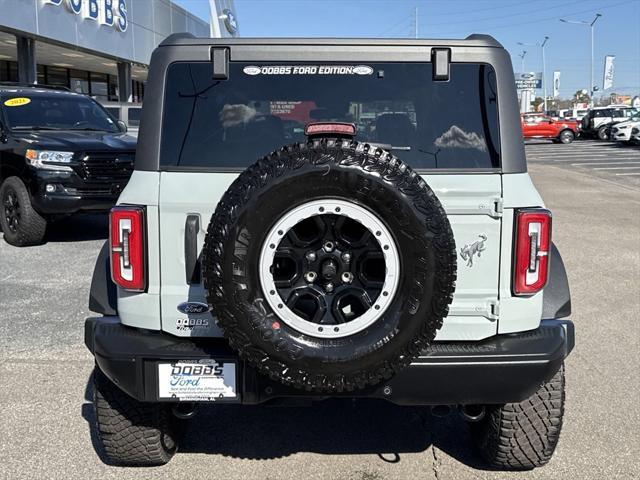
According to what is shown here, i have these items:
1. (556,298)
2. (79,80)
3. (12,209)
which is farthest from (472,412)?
(79,80)

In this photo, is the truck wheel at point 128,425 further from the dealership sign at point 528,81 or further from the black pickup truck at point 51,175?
the dealership sign at point 528,81

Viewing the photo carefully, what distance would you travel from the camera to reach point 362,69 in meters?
3.17

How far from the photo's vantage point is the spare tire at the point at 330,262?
2.61 m

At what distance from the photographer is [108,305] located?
129 inches

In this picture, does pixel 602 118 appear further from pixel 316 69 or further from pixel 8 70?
pixel 316 69

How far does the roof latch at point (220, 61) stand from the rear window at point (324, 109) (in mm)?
40

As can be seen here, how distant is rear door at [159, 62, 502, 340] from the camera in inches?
117

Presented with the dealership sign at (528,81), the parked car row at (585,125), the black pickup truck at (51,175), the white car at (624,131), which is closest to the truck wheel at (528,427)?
the black pickup truck at (51,175)

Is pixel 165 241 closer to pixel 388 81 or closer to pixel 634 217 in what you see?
pixel 388 81

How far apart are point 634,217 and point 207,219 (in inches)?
435

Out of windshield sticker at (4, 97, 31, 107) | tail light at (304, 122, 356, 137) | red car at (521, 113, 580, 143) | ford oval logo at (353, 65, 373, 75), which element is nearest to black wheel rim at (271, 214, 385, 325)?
tail light at (304, 122, 356, 137)

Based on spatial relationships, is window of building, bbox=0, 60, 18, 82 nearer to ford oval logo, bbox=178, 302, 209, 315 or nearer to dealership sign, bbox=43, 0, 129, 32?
dealership sign, bbox=43, 0, 129, 32

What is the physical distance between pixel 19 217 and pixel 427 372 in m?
7.21

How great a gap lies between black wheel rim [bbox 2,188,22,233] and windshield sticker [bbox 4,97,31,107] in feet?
4.65
